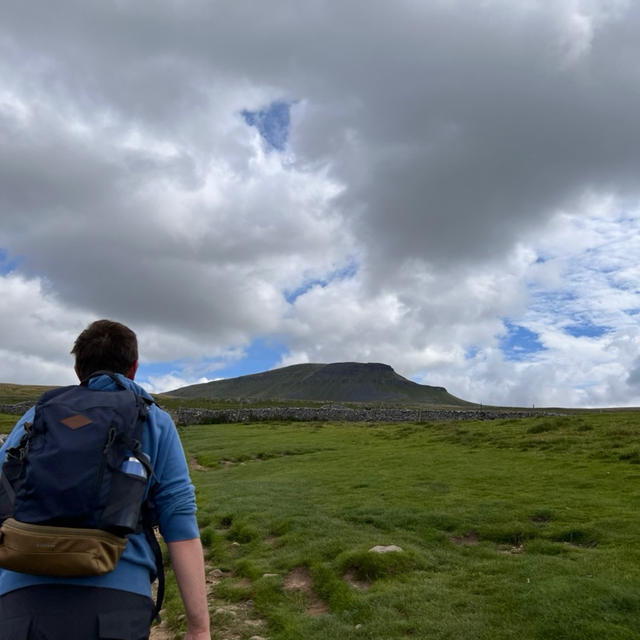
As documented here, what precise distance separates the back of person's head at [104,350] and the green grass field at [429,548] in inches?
274

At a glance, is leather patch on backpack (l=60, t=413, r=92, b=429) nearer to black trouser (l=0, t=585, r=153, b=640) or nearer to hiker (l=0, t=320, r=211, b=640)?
hiker (l=0, t=320, r=211, b=640)

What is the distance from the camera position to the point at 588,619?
8953mm

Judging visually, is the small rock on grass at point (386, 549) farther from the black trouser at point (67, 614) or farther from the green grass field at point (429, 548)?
the black trouser at point (67, 614)

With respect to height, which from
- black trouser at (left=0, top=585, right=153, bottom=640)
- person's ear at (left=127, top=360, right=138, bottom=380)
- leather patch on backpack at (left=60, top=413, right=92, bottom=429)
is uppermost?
person's ear at (left=127, top=360, right=138, bottom=380)

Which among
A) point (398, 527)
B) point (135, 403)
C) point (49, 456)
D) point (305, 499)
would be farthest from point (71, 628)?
point (305, 499)

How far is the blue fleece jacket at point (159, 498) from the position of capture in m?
3.80

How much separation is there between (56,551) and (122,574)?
19.7 inches

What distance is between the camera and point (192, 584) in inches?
157

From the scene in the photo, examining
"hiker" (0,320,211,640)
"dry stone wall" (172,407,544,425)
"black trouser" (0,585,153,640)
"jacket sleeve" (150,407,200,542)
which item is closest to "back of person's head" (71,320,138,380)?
"hiker" (0,320,211,640)

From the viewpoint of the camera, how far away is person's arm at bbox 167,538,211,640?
156 inches

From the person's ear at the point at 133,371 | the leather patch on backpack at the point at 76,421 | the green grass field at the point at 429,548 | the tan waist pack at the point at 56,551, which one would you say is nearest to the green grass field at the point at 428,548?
the green grass field at the point at 429,548

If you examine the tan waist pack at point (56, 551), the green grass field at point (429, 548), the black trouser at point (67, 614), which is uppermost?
the tan waist pack at point (56, 551)

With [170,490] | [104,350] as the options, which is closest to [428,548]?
[170,490]

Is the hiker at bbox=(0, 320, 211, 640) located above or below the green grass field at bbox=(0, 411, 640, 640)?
above
